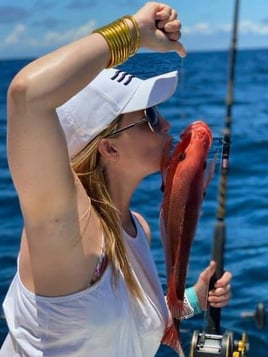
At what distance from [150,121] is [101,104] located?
115 millimetres

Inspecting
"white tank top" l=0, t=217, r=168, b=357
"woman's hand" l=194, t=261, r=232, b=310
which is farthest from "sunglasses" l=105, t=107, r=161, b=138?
"woman's hand" l=194, t=261, r=232, b=310

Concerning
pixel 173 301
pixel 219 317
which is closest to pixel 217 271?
pixel 219 317

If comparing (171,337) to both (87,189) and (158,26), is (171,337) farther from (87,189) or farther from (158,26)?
(158,26)

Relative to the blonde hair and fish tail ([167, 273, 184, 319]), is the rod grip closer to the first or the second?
fish tail ([167, 273, 184, 319])

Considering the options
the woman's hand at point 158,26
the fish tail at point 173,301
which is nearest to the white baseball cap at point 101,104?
the woman's hand at point 158,26

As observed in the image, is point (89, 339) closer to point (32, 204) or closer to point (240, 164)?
point (32, 204)

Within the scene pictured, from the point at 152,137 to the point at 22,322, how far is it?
0.46 meters

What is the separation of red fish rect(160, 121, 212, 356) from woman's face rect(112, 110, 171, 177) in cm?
3

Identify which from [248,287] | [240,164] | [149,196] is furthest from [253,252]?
[240,164]

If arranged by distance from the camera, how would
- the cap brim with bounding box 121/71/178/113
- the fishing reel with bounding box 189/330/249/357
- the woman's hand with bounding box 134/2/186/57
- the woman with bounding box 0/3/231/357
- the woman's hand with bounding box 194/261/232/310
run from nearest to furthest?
the woman with bounding box 0/3/231/357, the woman's hand with bounding box 134/2/186/57, the cap brim with bounding box 121/71/178/113, the fishing reel with bounding box 189/330/249/357, the woman's hand with bounding box 194/261/232/310

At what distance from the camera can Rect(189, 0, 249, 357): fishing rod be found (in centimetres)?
218

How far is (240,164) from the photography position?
11.0 meters

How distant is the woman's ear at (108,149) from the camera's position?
1829mm

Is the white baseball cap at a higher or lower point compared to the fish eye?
higher
